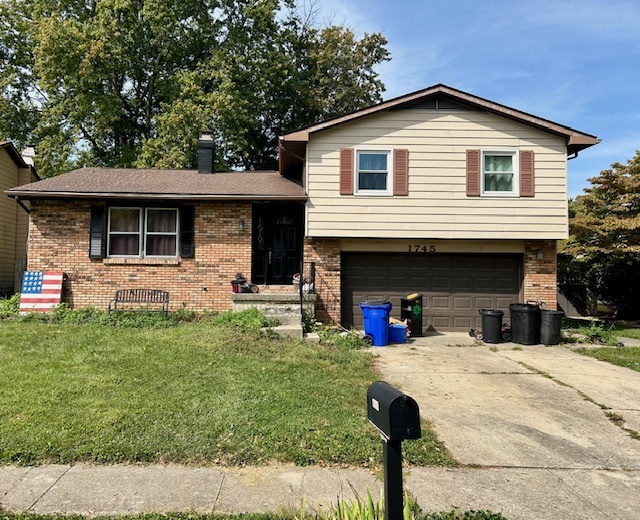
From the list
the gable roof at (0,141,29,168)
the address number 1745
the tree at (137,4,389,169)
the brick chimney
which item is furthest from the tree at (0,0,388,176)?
the address number 1745

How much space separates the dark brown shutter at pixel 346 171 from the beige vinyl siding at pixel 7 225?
12.6 m

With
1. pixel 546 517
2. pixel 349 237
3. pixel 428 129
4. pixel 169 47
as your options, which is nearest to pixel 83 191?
pixel 349 237

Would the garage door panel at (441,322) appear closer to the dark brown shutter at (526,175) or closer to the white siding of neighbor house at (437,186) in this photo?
the white siding of neighbor house at (437,186)

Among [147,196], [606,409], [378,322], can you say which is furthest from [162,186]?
[606,409]

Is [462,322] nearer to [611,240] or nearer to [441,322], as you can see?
[441,322]

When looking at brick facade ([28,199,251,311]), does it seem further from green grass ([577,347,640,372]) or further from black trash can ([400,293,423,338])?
green grass ([577,347,640,372])

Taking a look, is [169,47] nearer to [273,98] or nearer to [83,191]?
[273,98]

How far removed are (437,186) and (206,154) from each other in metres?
7.39

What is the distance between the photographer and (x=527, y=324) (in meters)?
10.3

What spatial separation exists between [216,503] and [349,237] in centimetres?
861

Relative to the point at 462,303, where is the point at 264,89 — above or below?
above

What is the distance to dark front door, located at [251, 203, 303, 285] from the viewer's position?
1228cm

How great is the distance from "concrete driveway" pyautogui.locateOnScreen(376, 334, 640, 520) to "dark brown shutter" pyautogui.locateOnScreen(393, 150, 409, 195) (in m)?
4.56

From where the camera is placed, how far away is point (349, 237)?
37.0 ft
